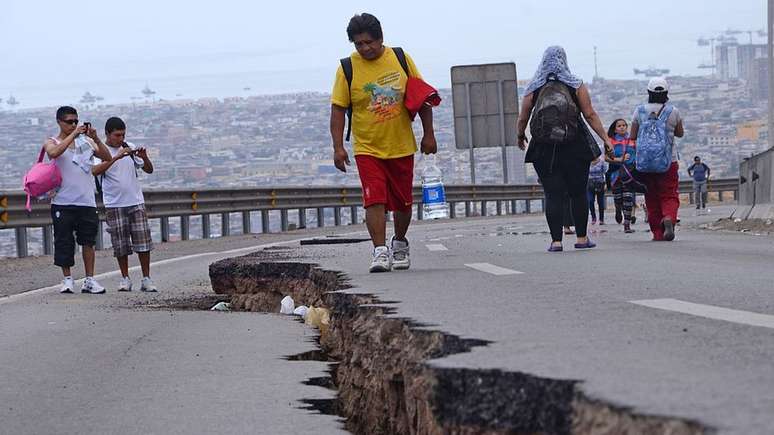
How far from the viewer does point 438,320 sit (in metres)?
5.93

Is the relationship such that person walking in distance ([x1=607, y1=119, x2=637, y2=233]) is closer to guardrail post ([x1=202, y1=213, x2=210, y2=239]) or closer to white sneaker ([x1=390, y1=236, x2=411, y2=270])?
white sneaker ([x1=390, y1=236, x2=411, y2=270])

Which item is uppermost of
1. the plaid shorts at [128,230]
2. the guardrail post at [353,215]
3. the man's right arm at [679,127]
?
the man's right arm at [679,127]

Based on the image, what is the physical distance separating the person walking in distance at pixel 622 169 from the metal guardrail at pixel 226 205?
25.0ft

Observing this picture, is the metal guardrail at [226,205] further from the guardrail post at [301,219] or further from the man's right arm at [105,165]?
the man's right arm at [105,165]

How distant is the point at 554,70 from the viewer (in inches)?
478

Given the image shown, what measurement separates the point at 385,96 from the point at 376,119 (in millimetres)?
169

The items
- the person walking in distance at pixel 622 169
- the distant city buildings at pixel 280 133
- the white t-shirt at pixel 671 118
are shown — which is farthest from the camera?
the distant city buildings at pixel 280 133

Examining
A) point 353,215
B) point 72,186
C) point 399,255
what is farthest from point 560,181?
point 353,215

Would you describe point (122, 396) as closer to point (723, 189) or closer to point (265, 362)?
point (265, 362)

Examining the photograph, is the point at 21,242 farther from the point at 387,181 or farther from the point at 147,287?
the point at 387,181

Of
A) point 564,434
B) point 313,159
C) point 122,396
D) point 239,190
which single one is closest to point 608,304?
point 122,396

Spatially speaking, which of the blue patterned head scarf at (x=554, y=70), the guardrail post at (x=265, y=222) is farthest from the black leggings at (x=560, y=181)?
the guardrail post at (x=265, y=222)

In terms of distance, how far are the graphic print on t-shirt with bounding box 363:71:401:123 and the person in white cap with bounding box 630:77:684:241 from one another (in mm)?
5162

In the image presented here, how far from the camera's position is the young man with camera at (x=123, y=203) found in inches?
486
